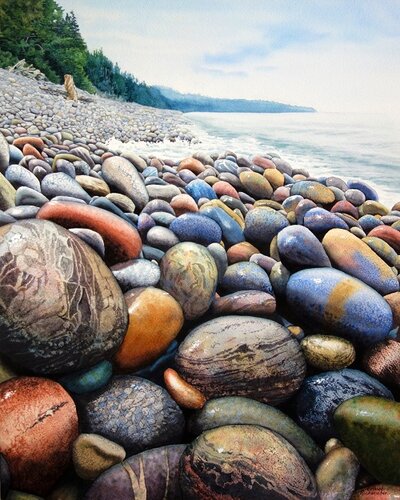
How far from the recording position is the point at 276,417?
46.6 inches

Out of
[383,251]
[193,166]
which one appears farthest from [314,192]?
[193,166]

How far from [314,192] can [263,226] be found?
1.85 feet

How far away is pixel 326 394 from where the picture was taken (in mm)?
1252

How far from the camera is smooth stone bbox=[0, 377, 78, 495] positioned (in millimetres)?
988

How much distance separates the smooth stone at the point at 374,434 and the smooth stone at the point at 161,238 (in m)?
0.73

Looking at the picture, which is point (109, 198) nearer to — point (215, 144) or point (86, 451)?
point (86, 451)

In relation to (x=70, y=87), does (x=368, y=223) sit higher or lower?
lower

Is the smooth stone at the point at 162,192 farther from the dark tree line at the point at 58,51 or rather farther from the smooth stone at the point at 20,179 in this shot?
the dark tree line at the point at 58,51

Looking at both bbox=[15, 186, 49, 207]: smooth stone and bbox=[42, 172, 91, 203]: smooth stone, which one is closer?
bbox=[15, 186, 49, 207]: smooth stone

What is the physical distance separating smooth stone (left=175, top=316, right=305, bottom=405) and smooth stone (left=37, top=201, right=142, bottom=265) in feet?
1.08

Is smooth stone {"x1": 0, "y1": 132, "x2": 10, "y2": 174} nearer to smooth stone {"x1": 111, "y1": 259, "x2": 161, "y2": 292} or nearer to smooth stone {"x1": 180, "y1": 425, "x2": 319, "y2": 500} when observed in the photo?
smooth stone {"x1": 111, "y1": 259, "x2": 161, "y2": 292}

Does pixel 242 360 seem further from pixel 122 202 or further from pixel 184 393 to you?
pixel 122 202

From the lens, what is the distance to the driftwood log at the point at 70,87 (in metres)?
2.77

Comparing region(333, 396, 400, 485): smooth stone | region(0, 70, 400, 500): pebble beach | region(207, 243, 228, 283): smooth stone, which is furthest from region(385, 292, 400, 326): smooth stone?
region(207, 243, 228, 283): smooth stone
